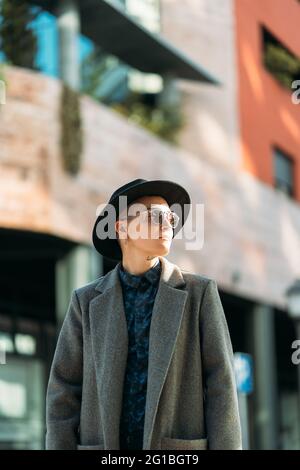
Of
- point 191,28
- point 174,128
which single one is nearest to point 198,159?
point 174,128

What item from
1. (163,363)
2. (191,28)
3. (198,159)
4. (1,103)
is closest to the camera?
(163,363)

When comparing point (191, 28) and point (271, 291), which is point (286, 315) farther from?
point (191, 28)

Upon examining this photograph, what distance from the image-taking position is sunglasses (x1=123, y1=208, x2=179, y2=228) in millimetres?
3725

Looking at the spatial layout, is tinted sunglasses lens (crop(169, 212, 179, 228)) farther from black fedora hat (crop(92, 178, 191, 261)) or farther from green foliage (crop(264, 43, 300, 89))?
green foliage (crop(264, 43, 300, 89))

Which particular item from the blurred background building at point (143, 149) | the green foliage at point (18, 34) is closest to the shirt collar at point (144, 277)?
the blurred background building at point (143, 149)

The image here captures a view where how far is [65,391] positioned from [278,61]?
22.7 m

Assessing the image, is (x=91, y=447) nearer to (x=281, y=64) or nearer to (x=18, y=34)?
(x=18, y=34)

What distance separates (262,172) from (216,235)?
392cm

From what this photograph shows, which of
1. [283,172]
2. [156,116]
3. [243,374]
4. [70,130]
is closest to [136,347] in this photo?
[243,374]

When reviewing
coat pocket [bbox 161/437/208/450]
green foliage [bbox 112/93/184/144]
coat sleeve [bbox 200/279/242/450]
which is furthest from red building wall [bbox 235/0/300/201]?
coat pocket [bbox 161/437/208/450]

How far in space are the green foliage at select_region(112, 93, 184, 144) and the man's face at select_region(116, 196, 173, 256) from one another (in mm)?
16478

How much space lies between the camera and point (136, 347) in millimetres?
3697

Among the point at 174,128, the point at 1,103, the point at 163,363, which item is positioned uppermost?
the point at 174,128

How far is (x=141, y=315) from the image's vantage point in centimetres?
375
